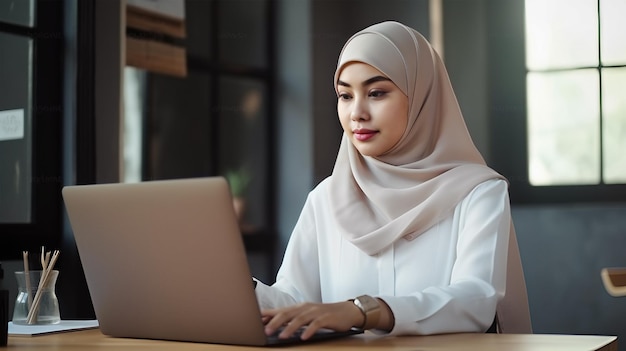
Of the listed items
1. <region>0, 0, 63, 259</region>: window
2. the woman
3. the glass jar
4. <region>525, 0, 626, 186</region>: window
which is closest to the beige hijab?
the woman

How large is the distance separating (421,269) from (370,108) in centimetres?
34

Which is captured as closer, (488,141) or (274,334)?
(274,334)

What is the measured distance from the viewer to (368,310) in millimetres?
1351

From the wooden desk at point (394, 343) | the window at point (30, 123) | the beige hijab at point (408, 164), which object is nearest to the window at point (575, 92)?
the beige hijab at point (408, 164)

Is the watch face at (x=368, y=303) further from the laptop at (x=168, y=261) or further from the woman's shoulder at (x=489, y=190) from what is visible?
the woman's shoulder at (x=489, y=190)

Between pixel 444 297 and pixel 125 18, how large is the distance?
204 centimetres

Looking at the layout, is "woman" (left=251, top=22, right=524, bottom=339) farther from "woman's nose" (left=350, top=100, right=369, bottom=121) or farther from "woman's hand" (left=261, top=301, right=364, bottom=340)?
"woman's hand" (left=261, top=301, right=364, bottom=340)

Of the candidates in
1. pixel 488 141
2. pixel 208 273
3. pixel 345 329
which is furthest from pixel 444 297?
pixel 488 141

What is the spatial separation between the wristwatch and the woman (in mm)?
282

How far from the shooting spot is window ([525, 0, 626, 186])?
136 inches

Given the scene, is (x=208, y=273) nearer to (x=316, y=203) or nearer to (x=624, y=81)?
(x=316, y=203)

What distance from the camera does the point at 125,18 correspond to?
3156 millimetres

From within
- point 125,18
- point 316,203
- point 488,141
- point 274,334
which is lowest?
point 274,334

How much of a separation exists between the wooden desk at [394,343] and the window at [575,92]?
89.3 inches
